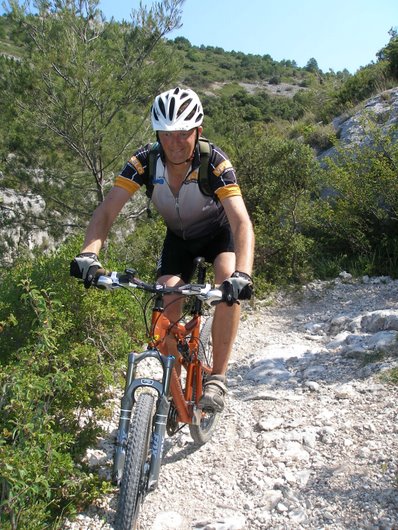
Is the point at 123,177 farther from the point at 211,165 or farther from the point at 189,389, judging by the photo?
the point at 189,389

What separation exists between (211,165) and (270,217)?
4521mm

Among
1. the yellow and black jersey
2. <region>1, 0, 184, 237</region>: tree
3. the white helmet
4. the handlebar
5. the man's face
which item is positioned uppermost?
<region>1, 0, 184, 237</region>: tree

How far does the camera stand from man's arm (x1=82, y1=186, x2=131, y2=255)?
3.08 meters

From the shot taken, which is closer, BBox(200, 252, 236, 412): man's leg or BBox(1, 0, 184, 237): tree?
BBox(200, 252, 236, 412): man's leg

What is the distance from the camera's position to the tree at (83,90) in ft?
25.6

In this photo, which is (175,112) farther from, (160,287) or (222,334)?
(222,334)

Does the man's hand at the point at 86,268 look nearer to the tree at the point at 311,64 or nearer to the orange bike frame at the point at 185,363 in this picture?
the orange bike frame at the point at 185,363

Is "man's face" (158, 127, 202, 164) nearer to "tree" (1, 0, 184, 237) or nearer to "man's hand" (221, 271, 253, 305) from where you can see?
"man's hand" (221, 271, 253, 305)

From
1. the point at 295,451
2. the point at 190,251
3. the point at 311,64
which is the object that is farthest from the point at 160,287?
the point at 311,64

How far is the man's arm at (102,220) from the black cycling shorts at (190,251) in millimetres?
628

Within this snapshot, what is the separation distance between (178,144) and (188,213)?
1.80 feet

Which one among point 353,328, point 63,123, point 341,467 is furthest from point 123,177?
point 63,123

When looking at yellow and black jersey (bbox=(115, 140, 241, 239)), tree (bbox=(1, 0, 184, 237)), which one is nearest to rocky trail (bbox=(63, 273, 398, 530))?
yellow and black jersey (bbox=(115, 140, 241, 239))

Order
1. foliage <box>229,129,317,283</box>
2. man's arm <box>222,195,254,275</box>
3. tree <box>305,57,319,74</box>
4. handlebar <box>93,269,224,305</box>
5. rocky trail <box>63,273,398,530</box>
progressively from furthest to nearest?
tree <box>305,57,319,74</box>, foliage <box>229,129,317,283</box>, man's arm <box>222,195,254,275</box>, rocky trail <box>63,273,398,530</box>, handlebar <box>93,269,224,305</box>
